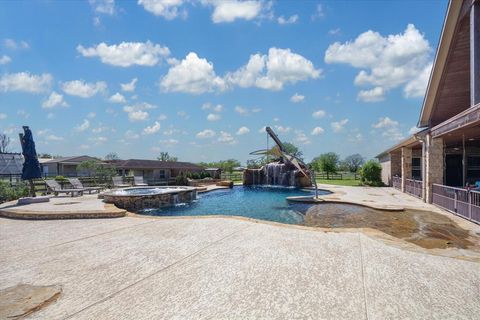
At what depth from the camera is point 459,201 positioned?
32.0ft

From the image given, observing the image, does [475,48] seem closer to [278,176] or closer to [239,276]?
[239,276]

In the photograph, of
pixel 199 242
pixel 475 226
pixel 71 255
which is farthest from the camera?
pixel 475 226

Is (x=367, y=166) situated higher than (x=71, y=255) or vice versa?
(x=367, y=166)

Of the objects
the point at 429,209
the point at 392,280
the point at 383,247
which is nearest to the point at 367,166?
the point at 429,209

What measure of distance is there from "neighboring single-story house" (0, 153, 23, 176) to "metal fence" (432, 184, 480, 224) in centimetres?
3876

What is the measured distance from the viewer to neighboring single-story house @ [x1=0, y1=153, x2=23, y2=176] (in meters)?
32.2

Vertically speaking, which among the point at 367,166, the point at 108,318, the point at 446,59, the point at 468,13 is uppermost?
the point at 468,13

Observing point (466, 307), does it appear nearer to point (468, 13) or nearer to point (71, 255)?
point (71, 255)

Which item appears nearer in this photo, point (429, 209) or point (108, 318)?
point (108, 318)

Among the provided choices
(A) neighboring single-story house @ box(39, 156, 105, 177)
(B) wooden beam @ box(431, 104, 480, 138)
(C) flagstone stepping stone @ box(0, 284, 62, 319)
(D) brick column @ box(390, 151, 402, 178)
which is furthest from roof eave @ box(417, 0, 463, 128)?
(A) neighboring single-story house @ box(39, 156, 105, 177)

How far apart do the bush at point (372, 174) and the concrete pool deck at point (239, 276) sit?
20116 mm

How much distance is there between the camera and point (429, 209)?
1128cm

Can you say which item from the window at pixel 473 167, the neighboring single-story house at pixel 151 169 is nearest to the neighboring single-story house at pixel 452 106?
the window at pixel 473 167

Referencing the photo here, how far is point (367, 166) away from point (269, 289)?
959 inches
